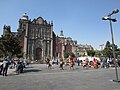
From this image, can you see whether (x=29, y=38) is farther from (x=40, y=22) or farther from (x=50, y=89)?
(x=50, y=89)

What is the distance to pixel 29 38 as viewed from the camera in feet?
243

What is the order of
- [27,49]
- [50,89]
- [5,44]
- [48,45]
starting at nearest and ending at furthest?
[50,89], [5,44], [27,49], [48,45]

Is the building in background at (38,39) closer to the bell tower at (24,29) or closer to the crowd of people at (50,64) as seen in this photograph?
the bell tower at (24,29)

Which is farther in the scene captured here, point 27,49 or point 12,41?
point 27,49

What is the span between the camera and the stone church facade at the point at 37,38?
73.2 meters

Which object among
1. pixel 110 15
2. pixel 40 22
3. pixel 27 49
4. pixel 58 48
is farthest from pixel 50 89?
pixel 58 48

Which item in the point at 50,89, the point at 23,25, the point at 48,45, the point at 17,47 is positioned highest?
the point at 23,25

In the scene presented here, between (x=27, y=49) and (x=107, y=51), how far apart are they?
137 ft

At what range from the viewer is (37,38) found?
7556cm

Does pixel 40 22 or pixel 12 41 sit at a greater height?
pixel 40 22

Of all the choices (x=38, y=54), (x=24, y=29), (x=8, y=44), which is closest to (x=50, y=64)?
(x=8, y=44)

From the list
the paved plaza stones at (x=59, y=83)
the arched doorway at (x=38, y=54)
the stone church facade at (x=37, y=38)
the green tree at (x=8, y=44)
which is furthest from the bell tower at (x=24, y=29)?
the paved plaza stones at (x=59, y=83)

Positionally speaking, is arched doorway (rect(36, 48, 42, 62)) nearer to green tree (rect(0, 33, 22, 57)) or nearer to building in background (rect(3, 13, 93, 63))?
building in background (rect(3, 13, 93, 63))

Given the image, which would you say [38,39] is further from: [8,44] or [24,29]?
[8,44]
